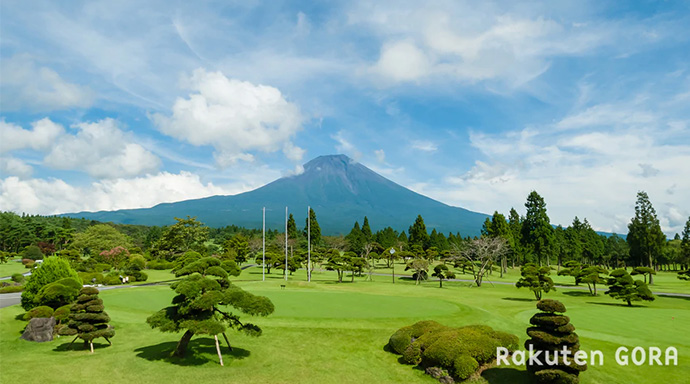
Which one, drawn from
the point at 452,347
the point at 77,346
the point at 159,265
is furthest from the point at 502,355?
the point at 159,265

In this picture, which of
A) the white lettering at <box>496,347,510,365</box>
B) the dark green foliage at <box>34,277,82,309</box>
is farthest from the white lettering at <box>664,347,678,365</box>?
the dark green foliage at <box>34,277,82,309</box>

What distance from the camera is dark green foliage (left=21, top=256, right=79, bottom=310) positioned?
68.1ft

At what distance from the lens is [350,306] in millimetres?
24797

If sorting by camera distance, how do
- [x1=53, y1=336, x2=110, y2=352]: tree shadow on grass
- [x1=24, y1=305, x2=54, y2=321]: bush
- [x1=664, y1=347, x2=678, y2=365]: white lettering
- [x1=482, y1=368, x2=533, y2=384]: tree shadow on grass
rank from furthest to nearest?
1. [x1=24, y1=305, x2=54, y2=321]: bush
2. [x1=53, y1=336, x2=110, y2=352]: tree shadow on grass
3. [x1=664, y1=347, x2=678, y2=365]: white lettering
4. [x1=482, y1=368, x2=533, y2=384]: tree shadow on grass

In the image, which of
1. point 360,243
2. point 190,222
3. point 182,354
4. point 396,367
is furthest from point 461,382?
point 360,243

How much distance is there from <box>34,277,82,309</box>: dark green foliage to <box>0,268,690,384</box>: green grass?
169cm

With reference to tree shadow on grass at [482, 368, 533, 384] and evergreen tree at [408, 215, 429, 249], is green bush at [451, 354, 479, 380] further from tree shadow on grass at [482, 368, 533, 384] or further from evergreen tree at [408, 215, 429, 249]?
evergreen tree at [408, 215, 429, 249]

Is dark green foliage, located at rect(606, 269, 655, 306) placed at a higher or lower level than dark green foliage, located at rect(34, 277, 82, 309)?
lower

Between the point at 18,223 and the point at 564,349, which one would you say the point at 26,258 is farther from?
the point at 564,349

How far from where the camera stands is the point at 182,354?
558 inches

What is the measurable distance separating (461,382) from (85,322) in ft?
48.2

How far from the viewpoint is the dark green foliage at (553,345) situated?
11297 millimetres

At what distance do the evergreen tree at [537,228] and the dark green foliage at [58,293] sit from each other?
5905 centimetres

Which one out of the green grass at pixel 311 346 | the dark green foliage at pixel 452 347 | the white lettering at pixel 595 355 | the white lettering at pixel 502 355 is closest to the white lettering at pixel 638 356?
the green grass at pixel 311 346
